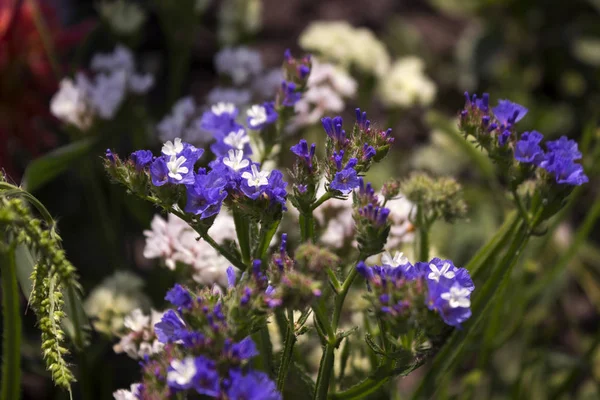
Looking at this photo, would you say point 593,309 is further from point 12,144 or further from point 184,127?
point 12,144

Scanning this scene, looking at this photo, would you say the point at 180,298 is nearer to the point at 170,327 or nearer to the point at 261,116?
the point at 170,327

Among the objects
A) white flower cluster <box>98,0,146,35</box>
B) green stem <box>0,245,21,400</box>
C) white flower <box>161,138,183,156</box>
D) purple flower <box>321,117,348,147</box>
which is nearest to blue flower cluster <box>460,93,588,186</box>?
purple flower <box>321,117,348,147</box>

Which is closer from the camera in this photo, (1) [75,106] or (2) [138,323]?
(2) [138,323]

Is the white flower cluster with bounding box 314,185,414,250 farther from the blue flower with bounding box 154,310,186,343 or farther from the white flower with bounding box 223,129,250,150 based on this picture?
the blue flower with bounding box 154,310,186,343

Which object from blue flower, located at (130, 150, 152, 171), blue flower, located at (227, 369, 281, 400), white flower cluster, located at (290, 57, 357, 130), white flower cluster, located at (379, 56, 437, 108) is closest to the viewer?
blue flower, located at (227, 369, 281, 400)

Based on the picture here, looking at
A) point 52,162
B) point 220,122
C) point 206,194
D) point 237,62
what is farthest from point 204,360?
point 237,62

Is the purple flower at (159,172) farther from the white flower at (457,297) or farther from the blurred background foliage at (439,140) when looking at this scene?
the blurred background foliage at (439,140)
